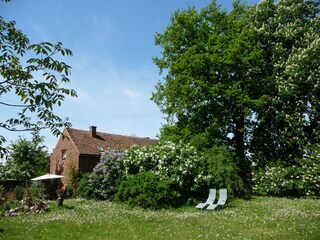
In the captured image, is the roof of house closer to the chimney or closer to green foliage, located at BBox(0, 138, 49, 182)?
the chimney

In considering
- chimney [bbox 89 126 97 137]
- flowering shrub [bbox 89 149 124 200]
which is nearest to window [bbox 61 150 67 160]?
chimney [bbox 89 126 97 137]

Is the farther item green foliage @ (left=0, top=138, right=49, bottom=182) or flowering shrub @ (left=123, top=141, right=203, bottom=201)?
green foliage @ (left=0, top=138, right=49, bottom=182)

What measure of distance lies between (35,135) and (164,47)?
1138 inches

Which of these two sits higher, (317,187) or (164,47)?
(164,47)

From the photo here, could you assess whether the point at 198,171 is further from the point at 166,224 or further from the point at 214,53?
the point at 214,53

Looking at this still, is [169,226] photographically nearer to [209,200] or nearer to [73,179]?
[209,200]

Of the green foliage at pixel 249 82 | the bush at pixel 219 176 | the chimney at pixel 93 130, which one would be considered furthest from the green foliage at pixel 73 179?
the bush at pixel 219 176

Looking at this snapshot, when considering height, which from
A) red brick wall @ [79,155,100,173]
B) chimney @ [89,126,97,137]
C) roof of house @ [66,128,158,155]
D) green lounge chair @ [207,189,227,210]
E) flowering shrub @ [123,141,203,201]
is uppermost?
chimney @ [89,126,97,137]

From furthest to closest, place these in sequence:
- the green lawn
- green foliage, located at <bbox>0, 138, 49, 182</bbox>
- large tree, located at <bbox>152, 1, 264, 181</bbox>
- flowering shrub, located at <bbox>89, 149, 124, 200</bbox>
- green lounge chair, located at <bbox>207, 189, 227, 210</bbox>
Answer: green foliage, located at <bbox>0, 138, 49, 182</bbox>, large tree, located at <bbox>152, 1, 264, 181</bbox>, flowering shrub, located at <bbox>89, 149, 124, 200</bbox>, green lounge chair, located at <bbox>207, 189, 227, 210</bbox>, the green lawn

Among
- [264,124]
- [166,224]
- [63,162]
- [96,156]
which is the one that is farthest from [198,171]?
[63,162]

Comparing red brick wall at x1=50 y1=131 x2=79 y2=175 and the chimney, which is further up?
the chimney

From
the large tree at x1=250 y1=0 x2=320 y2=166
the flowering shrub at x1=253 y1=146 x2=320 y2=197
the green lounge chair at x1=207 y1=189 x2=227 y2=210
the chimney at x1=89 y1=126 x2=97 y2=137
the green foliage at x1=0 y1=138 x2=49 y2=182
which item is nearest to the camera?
the green lounge chair at x1=207 y1=189 x2=227 y2=210

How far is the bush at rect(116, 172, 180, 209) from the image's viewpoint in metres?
18.5

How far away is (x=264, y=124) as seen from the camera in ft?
92.7
